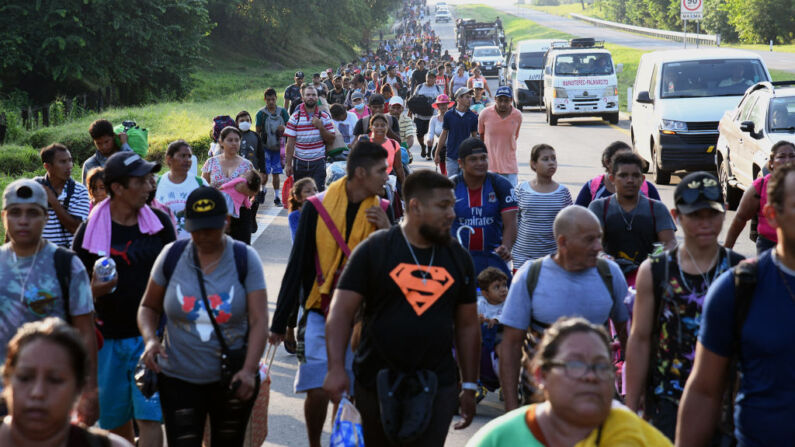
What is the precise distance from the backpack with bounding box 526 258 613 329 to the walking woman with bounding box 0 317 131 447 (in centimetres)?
230

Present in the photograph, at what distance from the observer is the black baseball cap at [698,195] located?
14.6ft

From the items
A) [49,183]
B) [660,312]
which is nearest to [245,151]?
[49,183]

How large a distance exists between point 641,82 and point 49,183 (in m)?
13.4

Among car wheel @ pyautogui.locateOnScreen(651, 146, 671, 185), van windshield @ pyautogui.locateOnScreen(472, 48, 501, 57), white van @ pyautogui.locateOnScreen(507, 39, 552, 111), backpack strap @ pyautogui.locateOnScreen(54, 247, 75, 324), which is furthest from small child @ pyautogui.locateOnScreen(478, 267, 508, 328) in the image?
van windshield @ pyautogui.locateOnScreen(472, 48, 501, 57)

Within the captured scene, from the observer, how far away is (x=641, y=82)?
1917 cm

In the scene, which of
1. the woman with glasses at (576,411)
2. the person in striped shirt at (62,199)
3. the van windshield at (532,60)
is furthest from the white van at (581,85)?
the woman with glasses at (576,411)

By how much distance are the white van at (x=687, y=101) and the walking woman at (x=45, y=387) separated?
14.6 metres

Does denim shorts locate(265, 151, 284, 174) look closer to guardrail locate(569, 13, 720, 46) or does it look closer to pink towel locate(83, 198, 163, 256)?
pink towel locate(83, 198, 163, 256)

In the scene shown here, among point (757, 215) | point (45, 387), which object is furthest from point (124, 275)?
point (757, 215)

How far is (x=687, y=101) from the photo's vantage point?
17.5 meters

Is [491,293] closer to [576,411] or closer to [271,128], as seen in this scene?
[576,411]

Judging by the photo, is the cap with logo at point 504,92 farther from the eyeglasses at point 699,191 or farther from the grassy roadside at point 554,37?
the grassy roadside at point 554,37

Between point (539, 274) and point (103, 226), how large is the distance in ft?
7.58

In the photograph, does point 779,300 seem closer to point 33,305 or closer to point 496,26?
point 33,305
